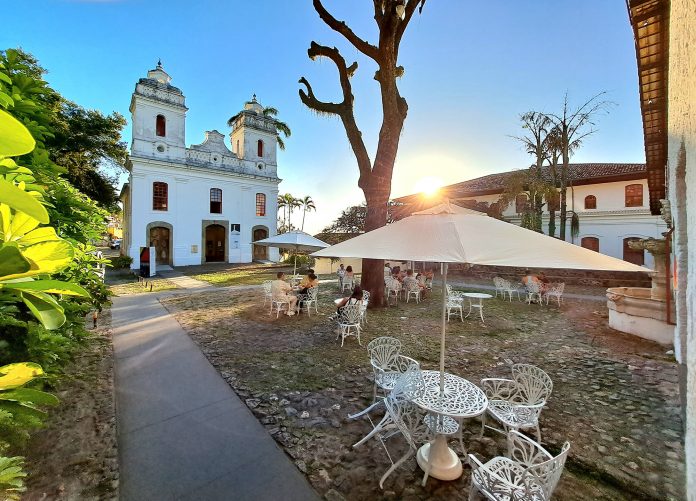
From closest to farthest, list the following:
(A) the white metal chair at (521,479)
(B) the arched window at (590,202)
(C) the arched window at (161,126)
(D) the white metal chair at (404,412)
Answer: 1. (A) the white metal chair at (521,479)
2. (D) the white metal chair at (404,412)
3. (B) the arched window at (590,202)
4. (C) the arched window at (161,126)

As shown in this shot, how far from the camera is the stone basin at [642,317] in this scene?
6.73 m

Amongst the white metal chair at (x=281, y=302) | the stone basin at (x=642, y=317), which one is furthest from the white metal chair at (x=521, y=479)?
the stone basin at (x=642, y=317)

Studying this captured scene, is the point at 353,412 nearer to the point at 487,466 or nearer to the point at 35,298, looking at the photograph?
the point at 487,466

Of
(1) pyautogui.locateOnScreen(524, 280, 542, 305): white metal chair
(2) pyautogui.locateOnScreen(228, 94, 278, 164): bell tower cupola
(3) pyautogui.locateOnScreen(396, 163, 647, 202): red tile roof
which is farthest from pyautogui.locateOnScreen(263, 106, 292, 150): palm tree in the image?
(1) pyautogui.locateOnScreen(524, 280, 542, 305): white metal chair

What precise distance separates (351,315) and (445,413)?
4.09m

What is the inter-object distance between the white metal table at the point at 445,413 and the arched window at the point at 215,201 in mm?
26117

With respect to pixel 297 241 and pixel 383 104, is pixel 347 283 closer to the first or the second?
pixel 297 241

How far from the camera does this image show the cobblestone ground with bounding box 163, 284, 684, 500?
297cm

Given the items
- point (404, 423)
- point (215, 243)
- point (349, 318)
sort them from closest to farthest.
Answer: point (404, 423), point (349, 318), point (215, 243)

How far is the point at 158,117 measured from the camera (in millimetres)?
22594

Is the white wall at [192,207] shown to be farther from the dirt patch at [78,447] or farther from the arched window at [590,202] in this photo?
the arched window at [590,202]

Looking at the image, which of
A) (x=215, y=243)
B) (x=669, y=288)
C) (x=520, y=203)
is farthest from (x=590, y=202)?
(x=215, y=243)

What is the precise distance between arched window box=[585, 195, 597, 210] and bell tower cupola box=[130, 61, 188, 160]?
3266 centimetres

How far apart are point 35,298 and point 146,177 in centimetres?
2620
